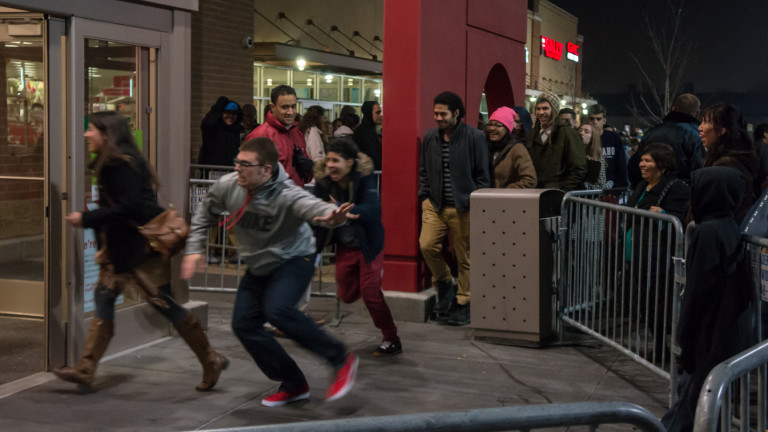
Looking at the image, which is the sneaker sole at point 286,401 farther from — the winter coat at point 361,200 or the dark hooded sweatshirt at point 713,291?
the dark hooded sweatshirt at point 713,291

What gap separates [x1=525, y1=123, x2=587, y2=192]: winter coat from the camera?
896cm

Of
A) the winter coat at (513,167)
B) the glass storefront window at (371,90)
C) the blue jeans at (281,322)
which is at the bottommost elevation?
the blue jeans at (281,322)

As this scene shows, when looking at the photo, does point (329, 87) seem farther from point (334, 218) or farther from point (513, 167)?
point (334, 218)

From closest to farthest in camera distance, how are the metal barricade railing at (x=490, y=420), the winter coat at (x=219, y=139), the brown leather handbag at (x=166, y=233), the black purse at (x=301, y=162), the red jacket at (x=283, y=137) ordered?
the metal barricade railing at (x=490, y=420), the brown leather handbag at (x=166, y=233), the red jacket at (x=283, y=137), the black purse at (x=301, y=162), the winter coat at (x=219, y=139)

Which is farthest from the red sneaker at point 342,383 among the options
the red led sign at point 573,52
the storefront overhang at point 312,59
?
the red led sign at point 573,52

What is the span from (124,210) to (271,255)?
101 centimetres

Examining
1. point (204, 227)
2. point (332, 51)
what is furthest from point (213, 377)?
point (332, 51)

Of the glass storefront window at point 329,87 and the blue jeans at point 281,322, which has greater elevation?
the glass storefront window at point 329,87

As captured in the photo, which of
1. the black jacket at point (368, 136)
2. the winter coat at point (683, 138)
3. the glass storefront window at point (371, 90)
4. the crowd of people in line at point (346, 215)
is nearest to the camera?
the crowd of people in line at point (346, 215)

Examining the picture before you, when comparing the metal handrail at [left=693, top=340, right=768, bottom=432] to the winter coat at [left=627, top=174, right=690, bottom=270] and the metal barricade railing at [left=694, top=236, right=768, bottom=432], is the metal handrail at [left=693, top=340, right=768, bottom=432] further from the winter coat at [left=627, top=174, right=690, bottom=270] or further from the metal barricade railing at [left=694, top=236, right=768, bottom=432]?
the winter coat at [left=627, top=174, right=690, bottom=270]

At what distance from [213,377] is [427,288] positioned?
328 centimetres

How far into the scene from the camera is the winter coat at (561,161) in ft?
29.4

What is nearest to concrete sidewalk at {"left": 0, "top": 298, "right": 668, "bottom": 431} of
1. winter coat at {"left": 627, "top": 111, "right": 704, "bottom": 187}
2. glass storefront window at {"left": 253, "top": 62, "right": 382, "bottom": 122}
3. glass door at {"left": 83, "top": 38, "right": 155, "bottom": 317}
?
glass door at {"left": 83, "top": 38, "right": 155, "bottom": 317}

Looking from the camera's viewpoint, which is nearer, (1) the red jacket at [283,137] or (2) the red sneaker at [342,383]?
(2) the red sneaker at [342,383]
